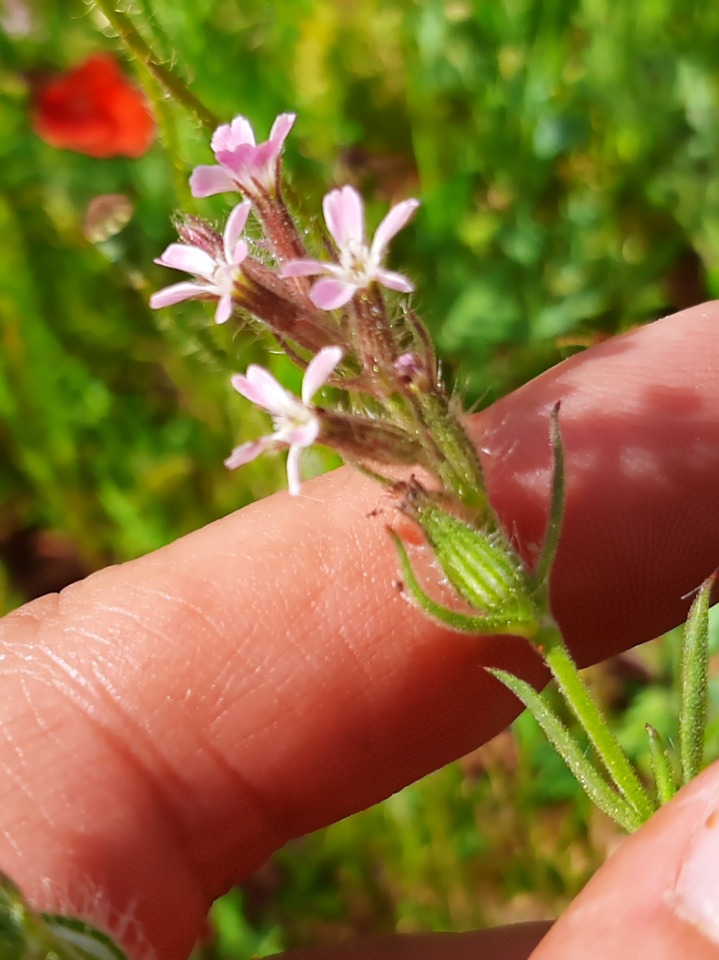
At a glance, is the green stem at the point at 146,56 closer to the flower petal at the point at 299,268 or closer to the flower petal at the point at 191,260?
the flower petal at the point at 191,260

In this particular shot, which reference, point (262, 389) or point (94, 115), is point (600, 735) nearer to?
point (262, 389)

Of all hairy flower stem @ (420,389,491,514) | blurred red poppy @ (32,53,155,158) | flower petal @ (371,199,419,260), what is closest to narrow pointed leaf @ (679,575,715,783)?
hairy flower stem @ (420,389,491,514)

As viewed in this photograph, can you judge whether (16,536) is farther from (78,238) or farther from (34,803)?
(34,803)

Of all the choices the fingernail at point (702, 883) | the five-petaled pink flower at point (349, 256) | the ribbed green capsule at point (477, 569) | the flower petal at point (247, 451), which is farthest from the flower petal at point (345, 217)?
the fingernail at point (702, 883)

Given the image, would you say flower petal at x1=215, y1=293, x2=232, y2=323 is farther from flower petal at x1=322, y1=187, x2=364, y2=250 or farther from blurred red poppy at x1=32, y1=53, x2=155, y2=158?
blurred red poppy at x1=32, y1=53, x2=155, y2=158

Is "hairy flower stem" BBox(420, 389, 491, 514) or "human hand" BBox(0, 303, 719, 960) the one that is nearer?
"hairy flower stem" BBox(420, 389, 491, 514)
